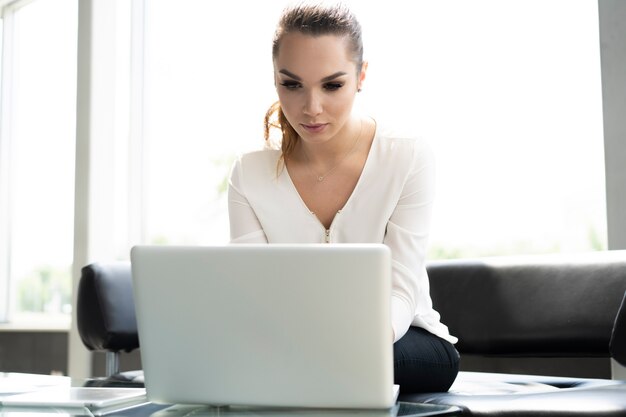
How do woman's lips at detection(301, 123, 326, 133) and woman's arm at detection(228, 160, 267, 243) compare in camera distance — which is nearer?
woman's lips at detection(301, 123, 326, 133)

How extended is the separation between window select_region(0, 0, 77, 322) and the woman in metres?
3.06

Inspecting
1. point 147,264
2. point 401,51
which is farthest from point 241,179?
point 401,51

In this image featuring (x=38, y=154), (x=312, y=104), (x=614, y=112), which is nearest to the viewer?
(x=312, y=104)

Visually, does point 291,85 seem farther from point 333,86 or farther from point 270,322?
point 270,322

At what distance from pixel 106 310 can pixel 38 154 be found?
97.5 inches

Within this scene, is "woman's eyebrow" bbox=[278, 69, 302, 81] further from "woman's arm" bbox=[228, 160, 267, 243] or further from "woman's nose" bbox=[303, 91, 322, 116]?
"woman's arm" bbox=[228, 160, 267, 243]

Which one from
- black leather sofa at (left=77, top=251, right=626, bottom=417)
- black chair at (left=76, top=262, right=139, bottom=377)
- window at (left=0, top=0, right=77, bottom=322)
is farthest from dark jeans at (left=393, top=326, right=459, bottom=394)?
window at (left=0, top=0, right=77, bottom=322)

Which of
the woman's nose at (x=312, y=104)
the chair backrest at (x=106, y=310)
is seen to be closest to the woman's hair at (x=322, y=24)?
the woman's nose at (x=312, y=104)

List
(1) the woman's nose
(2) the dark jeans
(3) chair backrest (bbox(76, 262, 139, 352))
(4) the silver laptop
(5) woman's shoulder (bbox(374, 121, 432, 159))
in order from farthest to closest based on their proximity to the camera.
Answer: (3) chair backrest (bbox(76, 262, 139, 352))
(5) woman's shoulder (bbox(374, 121, 432, 159))
(1) the woman's nose
(2) the dark jeans
(4) the silver laptop

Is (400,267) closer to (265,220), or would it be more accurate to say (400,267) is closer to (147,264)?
(265,220)

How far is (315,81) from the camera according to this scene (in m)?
1.66

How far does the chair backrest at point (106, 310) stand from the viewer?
267 cm

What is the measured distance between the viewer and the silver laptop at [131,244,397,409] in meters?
1.05

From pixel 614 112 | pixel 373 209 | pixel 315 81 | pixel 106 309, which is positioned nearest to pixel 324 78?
pixel 315 81
